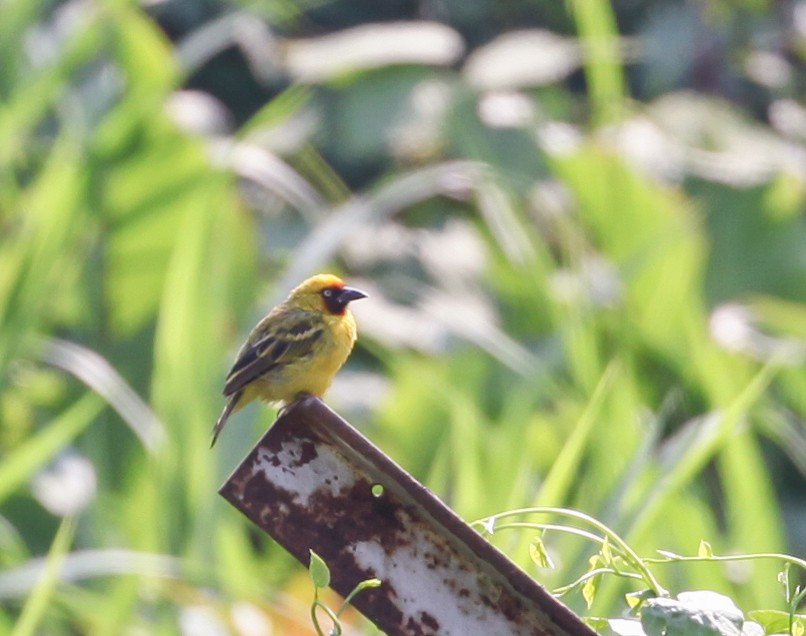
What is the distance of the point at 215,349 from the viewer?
317 centimetres

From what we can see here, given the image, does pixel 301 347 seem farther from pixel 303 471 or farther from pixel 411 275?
pixel 411 275

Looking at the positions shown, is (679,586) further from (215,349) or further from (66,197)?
(66,197)

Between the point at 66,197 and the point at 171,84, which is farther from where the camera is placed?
the point at 171,84

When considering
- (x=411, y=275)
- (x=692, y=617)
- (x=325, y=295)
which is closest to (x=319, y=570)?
(x=692, y=617)

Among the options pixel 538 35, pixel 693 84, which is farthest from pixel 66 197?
pixel 693 84

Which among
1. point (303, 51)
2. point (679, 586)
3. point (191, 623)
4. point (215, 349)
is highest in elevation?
point (303, 51)

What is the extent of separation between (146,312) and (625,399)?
1.70 metres

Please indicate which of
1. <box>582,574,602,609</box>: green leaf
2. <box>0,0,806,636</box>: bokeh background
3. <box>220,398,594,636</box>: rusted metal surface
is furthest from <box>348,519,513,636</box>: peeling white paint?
<box>0,0,806,636</box>: bokeh background

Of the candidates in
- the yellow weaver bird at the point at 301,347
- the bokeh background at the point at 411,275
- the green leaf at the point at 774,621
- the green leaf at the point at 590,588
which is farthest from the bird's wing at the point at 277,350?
the green leaf at the point at 774,621

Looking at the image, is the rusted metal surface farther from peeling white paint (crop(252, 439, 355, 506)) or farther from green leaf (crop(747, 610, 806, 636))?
green leaf (crop(747, 610, 806, 636))

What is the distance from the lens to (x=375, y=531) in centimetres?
90

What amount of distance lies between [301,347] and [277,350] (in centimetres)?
4

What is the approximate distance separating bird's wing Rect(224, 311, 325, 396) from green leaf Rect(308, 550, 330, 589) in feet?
5.16

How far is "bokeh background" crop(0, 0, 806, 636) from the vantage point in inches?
→ 115
